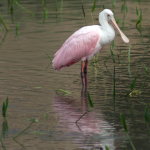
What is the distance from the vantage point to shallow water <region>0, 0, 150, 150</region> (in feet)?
30.3

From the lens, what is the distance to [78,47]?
1300 cm

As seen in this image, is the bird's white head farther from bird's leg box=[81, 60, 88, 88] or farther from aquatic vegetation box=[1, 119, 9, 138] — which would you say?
aquatic vegetation box=[1, 119, 9, 138]

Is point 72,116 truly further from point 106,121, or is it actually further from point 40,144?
point 40,144

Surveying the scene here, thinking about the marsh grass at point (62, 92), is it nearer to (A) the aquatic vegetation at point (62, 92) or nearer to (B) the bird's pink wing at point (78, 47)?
(A) the aquatic vegetation at point (62, 92)

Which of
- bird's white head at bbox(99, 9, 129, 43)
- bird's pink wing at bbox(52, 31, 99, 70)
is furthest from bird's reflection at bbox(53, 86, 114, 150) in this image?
bird's white head at bbox(99, 9, 129, 43)

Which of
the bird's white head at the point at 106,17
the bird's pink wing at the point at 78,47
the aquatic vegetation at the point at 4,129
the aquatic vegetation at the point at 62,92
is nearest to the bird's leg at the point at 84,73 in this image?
the bird's pink wing at the point at 78,47

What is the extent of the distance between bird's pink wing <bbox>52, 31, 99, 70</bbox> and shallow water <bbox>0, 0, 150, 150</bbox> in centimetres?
30

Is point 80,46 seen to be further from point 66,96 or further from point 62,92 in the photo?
point 66,96

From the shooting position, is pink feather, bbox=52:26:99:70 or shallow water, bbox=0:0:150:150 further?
pink feather, bbox=52:26:99:70

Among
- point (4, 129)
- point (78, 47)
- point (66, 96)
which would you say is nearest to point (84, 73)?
point (78, 47)

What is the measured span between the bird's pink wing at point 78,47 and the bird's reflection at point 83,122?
4.13ft

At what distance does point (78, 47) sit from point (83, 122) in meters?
3.08

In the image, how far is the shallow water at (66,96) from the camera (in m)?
9.24

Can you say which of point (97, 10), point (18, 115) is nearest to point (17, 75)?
point (18, 115)
